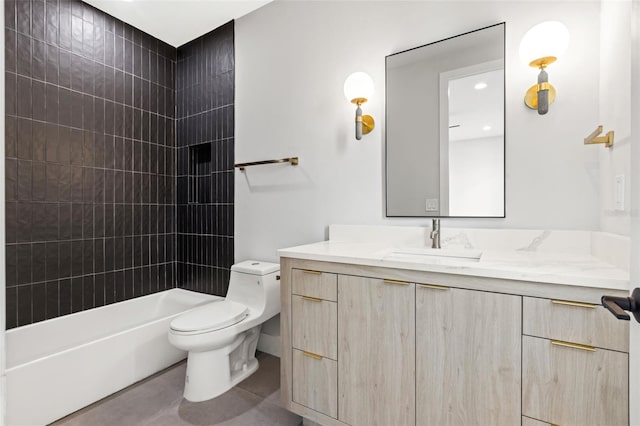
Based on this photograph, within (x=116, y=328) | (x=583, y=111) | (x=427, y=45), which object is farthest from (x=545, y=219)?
(x=116, y=328)

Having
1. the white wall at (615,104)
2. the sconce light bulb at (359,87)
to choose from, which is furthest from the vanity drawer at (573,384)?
the sconce light bulb at (359,87)

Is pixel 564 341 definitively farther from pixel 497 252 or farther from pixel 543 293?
pixel 497 252

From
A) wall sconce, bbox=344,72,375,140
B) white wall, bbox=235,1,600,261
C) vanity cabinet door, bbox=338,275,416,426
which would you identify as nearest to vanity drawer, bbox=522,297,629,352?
vanity cabinet door, bbox=338,275,416,426

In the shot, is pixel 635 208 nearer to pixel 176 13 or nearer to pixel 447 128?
pixel 447 128

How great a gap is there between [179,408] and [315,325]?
96cm

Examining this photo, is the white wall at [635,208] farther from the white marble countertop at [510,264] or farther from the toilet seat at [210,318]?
the toilet seat at [210,318]

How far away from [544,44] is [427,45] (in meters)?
0.59

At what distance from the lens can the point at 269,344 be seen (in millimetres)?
2420

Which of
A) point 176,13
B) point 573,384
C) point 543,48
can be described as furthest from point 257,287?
point 176,13

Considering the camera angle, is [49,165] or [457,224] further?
[49,165]

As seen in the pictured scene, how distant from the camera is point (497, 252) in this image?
1486 millimetres

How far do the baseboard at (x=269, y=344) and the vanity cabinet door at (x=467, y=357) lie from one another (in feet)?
4.34

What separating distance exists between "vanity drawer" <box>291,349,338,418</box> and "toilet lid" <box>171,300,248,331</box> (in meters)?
0.52

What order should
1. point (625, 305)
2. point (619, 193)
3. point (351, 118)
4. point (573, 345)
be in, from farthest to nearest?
point (351, 118) → point (619, 193) → point (573, 345) → point (625, 305)
